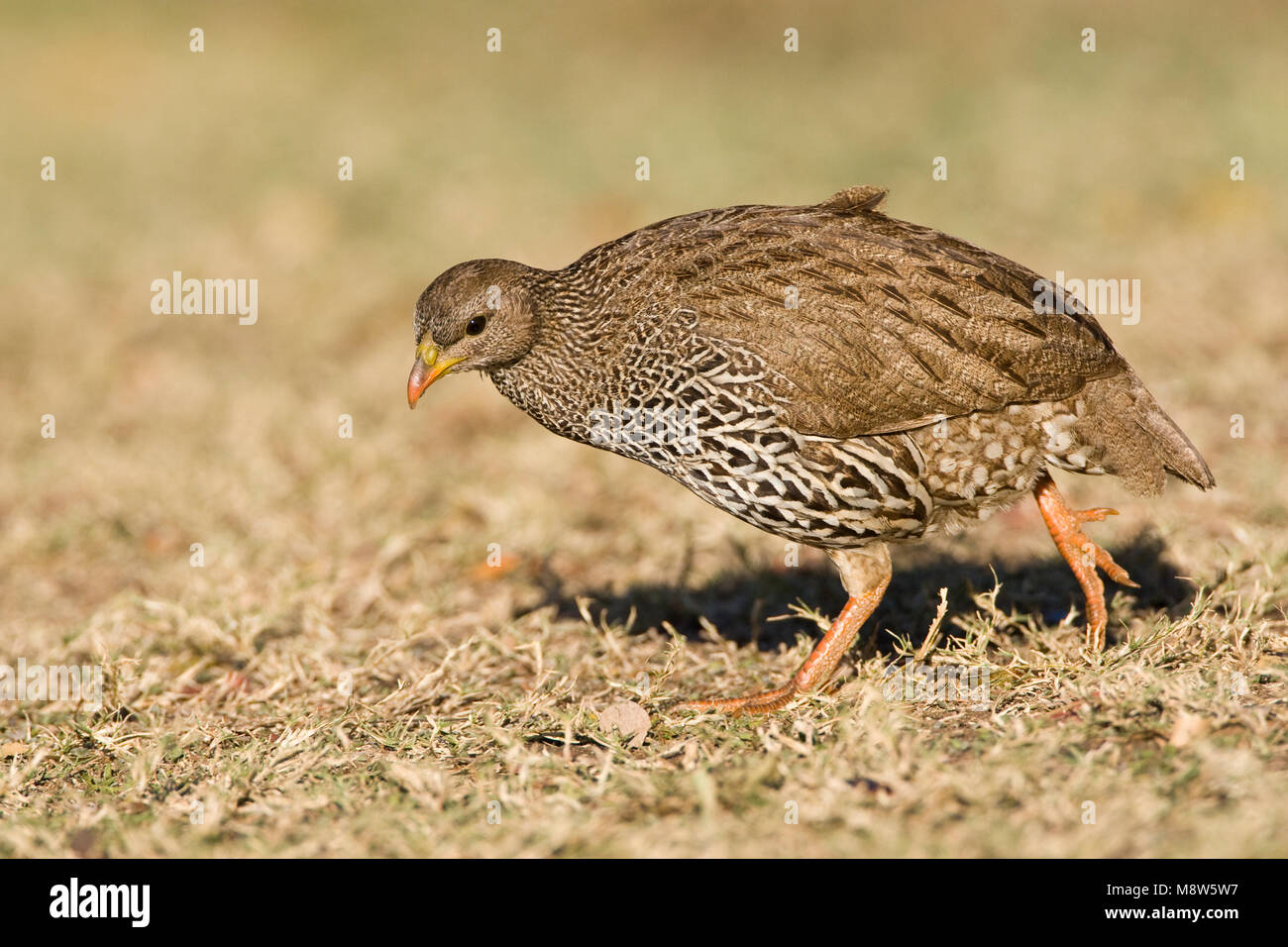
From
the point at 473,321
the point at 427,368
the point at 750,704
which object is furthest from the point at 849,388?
the point at 427,368

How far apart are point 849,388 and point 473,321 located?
1400 millimetres

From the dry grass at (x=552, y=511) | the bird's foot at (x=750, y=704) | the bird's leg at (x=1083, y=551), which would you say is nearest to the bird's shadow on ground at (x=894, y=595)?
the dry grass at (x=552, y=511)

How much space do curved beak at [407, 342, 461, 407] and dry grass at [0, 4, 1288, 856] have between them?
3.18 feet

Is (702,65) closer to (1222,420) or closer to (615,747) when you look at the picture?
(1222,420)

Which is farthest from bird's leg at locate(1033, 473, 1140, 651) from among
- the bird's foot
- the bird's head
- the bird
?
the bird's head

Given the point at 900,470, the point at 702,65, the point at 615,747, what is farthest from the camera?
the point at 702,65

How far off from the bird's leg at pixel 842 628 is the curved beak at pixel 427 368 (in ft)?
4.84

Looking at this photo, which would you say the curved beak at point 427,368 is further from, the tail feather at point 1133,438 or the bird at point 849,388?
the tail feather at point 1133,438

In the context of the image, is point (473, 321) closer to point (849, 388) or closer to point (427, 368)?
point (427, 368)

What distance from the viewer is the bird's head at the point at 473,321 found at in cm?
502

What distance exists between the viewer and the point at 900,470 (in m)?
4.55
